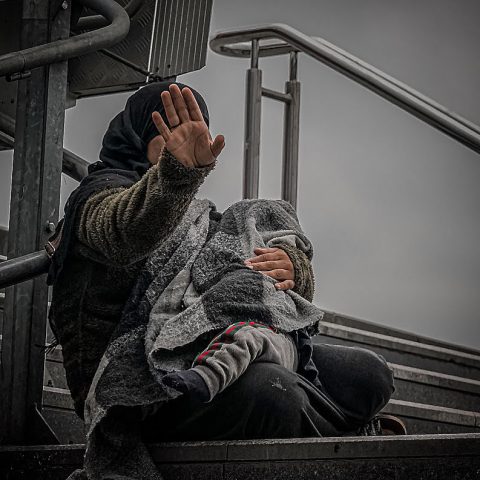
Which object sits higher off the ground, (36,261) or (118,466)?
(36,261)

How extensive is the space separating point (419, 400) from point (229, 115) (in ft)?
4.48

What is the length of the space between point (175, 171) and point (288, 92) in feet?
6.96

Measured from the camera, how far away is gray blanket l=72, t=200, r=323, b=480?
78.5 inches

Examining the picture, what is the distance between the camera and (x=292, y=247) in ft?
7.68

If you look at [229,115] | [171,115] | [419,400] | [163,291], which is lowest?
[419,400]

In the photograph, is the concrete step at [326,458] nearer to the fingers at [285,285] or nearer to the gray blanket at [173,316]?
the gray blanket at [173,316]

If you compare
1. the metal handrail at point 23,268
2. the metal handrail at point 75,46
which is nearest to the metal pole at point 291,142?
the metal handrail at point 75,46

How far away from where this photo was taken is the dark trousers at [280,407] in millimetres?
2002

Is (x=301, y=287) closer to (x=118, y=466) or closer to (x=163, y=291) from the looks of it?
(x=163, y=291)

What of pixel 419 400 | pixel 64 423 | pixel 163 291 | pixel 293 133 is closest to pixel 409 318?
pixel 419 400

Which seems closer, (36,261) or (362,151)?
(36,261)

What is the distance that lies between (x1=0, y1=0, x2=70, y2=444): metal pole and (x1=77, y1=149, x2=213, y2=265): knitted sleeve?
32 cm

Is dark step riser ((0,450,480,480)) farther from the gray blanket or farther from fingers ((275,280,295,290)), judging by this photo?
fingers ((275,280,295,290))

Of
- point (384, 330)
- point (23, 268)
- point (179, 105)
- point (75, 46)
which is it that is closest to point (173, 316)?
point (23, 268)
